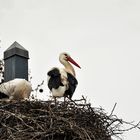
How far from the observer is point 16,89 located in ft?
17.1

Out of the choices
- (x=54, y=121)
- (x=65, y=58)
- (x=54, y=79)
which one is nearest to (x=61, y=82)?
(x=54, y=79)

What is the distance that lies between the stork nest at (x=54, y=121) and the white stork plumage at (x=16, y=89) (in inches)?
16.8

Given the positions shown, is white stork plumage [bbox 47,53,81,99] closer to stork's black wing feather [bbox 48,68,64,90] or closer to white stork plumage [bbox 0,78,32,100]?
stork's black wing feather [bbox 48,68,64,90]

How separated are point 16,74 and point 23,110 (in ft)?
3.13

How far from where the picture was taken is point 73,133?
171 inches

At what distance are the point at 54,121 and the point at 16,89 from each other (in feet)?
2.98

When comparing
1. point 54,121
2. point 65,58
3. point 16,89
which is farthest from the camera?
point 65,58

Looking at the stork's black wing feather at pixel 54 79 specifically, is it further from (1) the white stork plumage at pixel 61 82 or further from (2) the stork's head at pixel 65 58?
(2) the stork's head at pixel 65 58

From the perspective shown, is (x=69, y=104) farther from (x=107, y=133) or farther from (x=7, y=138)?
(x=7, y=138)

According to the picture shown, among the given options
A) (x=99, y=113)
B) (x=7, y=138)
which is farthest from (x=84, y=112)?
(x=7, y=138)

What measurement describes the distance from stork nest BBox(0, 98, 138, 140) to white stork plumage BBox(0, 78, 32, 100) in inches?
16.8

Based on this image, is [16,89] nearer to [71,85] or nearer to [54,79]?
[54,79]

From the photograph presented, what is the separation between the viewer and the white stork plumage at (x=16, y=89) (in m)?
5.20

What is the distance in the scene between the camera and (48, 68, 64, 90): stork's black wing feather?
548cm
